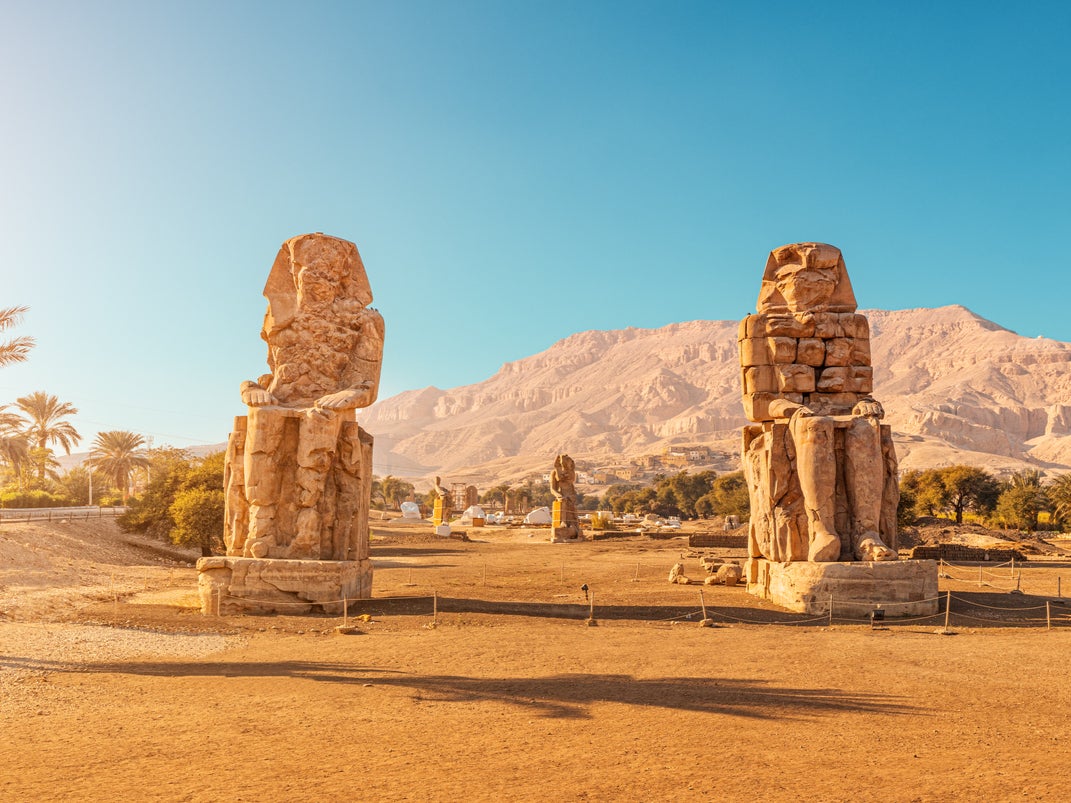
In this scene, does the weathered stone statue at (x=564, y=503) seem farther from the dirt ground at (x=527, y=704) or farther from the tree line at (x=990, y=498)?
the dirt ground at (x=527, y=704)

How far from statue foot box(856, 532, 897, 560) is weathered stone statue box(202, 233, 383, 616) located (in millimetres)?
6460

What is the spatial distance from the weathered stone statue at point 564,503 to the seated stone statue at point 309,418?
2115 cm

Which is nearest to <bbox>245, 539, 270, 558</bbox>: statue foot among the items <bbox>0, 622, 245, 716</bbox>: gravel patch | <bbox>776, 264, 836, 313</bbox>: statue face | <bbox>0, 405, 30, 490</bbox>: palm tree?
<bbox>0, 622, 245, 716</bbox>: gravel patch

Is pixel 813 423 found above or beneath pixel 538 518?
above

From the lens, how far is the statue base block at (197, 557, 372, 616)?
9.42 meters

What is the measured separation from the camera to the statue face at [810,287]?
38.6 ft

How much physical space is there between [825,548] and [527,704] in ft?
18.7

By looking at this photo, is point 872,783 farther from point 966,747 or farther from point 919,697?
point 919,697

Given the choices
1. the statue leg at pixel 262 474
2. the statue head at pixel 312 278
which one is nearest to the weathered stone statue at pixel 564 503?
the statue head at pixel 312 278

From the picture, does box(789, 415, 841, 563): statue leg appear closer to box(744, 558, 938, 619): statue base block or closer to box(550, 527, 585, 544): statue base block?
box(744, 558, 938, 619): statue base block

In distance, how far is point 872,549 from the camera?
980 centimetres

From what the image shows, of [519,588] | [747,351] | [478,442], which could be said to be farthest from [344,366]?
[478,442]

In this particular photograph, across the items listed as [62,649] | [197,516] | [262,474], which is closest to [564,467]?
[197,516]

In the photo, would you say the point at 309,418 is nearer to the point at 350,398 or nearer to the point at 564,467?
the point at 350,398
